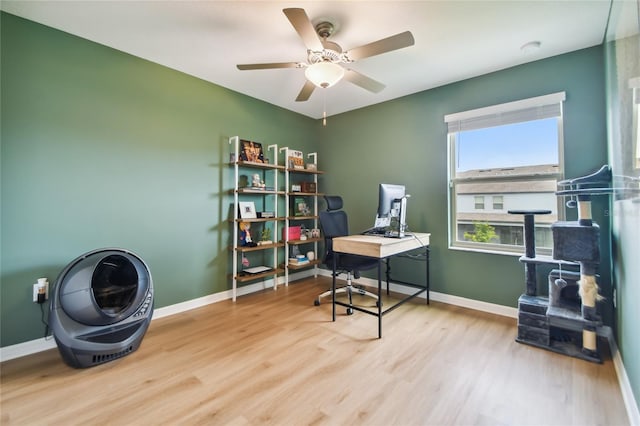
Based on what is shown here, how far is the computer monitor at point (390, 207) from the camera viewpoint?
2.73 m

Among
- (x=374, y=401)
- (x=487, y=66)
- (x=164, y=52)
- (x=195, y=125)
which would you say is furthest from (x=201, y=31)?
(x=374, y=401)

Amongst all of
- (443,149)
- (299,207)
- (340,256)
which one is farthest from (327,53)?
(299,207)

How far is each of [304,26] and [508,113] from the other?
2350mm

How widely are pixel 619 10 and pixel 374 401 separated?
2.83m

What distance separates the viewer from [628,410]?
4.89 feet

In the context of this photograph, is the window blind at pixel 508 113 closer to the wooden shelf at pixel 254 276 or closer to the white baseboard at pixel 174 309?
A: the wooden shelf at pixel 254 276

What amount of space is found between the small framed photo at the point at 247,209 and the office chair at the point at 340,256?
97 cm

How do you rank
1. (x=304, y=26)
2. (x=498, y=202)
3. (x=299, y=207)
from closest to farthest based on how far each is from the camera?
(x=304, y=26) → (x=498, y=202) → (x=299, y=207)

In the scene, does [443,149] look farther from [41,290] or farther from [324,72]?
[41,290]

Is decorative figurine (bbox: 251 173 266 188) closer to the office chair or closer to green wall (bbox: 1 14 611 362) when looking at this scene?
green wall (bbox: 1 14 611 362)

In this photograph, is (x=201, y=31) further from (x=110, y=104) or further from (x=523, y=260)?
(x=523, y=260)

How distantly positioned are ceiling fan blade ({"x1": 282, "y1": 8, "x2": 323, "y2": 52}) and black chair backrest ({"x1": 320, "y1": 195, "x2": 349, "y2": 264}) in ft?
5.69

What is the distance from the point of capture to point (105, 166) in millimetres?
2490

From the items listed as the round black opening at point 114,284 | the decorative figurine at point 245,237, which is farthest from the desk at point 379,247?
the round black opening at point 114,284
